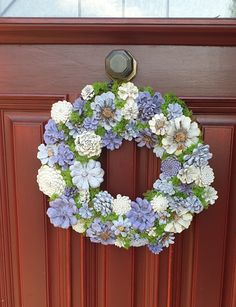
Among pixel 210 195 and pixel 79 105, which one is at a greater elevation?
pixel 79 105

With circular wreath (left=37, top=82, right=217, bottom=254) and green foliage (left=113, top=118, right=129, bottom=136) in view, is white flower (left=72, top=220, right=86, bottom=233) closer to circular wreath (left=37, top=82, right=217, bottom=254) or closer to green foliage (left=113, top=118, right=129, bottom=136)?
circular wreath (left=37, top=82, right=217, bottom=254)

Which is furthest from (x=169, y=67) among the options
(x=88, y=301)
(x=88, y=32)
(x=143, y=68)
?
(x=88, y=301)

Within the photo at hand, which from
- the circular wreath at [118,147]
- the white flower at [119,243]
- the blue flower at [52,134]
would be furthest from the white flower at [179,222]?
the blue flower at [52,134]

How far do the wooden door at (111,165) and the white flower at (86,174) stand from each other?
0.07 metres

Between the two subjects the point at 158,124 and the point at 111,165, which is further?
the point at 111,165

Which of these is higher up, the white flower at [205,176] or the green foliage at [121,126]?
the green foliage at [121,126]

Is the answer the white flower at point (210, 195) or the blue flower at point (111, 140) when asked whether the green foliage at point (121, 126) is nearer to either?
the blue flower at point (111, 140)

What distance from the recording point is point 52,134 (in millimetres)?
998

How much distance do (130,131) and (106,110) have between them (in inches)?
2.8

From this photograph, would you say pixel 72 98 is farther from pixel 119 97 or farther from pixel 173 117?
pixel 173 117

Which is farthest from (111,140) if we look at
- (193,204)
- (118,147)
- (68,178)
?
(193,204)

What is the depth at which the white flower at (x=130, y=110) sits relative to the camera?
0.97m

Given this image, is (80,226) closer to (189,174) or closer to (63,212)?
(63,212)

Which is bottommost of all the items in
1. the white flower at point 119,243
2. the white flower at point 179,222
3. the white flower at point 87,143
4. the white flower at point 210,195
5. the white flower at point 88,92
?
the white flower at point 119,243
